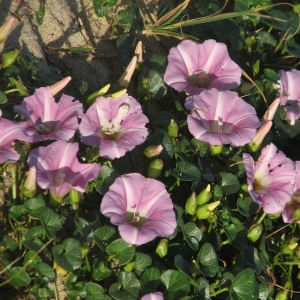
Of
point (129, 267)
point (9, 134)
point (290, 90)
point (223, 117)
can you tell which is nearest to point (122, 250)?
point (129, 267)

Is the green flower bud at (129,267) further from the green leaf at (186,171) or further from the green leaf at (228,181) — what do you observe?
the green leaf at (228,181)

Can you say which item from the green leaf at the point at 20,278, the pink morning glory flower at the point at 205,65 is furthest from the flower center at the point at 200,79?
the green leaf at the point at 20,278

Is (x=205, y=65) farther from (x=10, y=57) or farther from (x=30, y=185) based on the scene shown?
(x=30, y=185)

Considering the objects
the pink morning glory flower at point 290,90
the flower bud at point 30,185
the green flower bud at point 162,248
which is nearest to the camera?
the flower bud at point 30,185

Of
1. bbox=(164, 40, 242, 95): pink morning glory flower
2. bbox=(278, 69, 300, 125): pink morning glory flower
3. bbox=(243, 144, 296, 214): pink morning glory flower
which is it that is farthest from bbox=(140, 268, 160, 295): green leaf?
bbox=(278, 69, 300, 125): pink morning glory flower

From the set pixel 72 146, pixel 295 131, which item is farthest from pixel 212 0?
pixel 72 146

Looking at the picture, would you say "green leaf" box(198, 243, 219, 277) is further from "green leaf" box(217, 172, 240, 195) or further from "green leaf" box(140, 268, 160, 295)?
"green leaf" box(217, 172, 240, 195)

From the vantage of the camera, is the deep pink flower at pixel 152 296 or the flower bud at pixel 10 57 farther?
the flower bud at pixel 10 57
